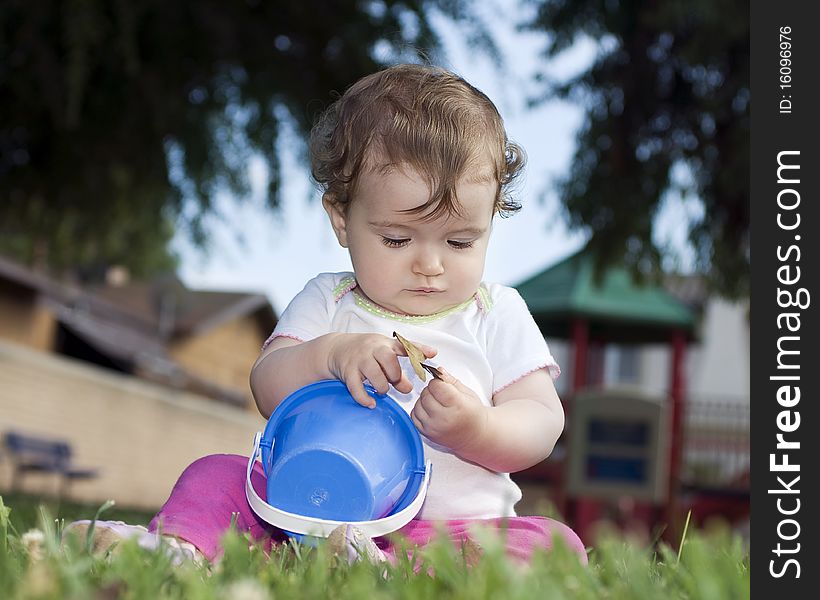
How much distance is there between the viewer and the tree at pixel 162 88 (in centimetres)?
521

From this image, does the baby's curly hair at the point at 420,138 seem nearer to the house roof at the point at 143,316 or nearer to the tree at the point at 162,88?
the tree at the point at 162,88

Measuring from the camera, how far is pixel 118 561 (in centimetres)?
156

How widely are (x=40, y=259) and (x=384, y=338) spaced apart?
267 inches


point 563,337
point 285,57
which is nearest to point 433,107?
point 285,57

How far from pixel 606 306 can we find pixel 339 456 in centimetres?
1196

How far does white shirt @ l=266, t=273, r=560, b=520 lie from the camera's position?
236cm

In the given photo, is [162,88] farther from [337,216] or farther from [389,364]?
A: [389,364]

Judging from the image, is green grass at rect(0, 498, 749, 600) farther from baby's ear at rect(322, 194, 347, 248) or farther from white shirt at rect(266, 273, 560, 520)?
baby's ear at rect(322, 194, 347, 248)

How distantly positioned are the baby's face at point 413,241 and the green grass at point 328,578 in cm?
75

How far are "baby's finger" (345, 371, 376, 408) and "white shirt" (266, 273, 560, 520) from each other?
13.0 inches

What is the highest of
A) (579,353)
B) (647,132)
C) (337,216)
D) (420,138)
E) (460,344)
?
(647,132)

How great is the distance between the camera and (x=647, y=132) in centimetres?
640

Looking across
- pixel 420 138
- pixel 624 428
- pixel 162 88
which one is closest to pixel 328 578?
pixel 420 138

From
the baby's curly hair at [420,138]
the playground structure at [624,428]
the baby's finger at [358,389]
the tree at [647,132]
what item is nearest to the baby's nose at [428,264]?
the baby's curly hair at [420,138]
